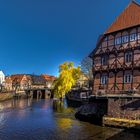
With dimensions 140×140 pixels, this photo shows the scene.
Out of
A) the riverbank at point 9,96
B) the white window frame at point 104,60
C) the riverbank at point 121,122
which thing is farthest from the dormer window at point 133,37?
the riverbank at point 9,96

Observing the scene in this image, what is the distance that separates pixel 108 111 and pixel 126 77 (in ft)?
25.9

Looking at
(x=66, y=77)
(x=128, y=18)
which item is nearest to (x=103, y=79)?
(x=128, y=18)

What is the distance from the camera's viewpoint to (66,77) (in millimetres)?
65312

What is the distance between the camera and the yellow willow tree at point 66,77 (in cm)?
6538

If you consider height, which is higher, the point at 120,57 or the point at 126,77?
the point at 120,57

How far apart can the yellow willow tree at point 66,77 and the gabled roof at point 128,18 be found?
89.6 feet

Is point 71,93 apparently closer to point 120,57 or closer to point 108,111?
point 120,57

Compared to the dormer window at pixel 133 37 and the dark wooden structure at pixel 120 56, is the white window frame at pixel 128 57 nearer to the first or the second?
the dark wooden structure at pixel 120 56

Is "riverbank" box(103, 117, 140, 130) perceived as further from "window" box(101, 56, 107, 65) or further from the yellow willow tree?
the yellow willow tree

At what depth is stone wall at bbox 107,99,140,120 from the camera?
28.9 m

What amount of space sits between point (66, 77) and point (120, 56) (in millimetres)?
28905

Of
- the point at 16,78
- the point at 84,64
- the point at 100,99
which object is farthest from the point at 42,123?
the point at 16,78

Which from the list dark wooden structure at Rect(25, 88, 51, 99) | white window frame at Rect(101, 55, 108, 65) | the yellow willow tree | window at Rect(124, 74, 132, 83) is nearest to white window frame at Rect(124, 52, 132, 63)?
window at Rect(124, 74, 132, 83)

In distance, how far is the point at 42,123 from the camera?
32562 mm
